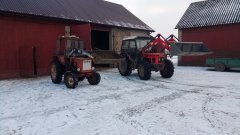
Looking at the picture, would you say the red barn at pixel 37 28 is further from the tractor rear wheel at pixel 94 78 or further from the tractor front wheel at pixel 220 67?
the tractor front wheel at pixel 220 67

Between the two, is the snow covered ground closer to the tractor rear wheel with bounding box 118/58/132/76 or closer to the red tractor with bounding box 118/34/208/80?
the red tractor with bounding box 118/34/208/80

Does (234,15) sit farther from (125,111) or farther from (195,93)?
(125,111)

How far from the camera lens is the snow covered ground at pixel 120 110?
5184mm

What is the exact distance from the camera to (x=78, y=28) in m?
14.9

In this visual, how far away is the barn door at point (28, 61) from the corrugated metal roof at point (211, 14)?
12.1m

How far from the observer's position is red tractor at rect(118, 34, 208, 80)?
11945mm

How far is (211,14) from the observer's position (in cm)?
1989

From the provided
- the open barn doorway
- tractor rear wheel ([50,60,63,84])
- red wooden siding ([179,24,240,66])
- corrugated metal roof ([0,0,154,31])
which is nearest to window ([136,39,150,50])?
tractor rear wheel ([50,60,63,84])

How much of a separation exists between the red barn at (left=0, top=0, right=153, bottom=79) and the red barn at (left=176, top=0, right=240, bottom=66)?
20.8ft

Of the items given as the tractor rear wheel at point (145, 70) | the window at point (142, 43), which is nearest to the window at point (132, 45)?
the window at point (142, 43)

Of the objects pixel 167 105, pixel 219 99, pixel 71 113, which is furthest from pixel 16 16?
pixel 219 99

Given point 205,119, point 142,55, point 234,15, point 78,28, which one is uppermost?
point 234,15

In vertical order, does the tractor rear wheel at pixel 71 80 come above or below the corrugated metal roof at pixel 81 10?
below

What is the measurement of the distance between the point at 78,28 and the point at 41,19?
2.09 meters
